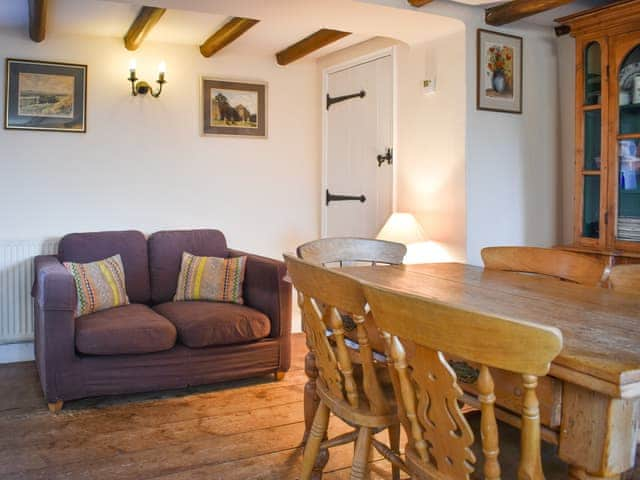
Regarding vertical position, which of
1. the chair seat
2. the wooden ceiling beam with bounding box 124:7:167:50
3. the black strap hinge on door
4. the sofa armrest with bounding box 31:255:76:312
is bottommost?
the chair seat

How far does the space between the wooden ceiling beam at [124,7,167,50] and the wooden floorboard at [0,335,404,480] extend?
7.22ft

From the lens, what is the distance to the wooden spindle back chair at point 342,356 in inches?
64.8

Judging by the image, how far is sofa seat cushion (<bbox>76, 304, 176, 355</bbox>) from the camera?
3.26 metres

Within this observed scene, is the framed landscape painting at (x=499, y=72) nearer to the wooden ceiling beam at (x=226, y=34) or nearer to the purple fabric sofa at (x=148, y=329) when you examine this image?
the wooden ceiling beam at (x=226, y=34)

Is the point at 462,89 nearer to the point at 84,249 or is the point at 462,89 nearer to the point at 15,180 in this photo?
the point at 84,249

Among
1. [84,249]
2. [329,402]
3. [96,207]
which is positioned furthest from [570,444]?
[96,207]

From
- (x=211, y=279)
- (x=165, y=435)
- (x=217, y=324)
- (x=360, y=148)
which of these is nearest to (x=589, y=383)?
(x=165, y=435)

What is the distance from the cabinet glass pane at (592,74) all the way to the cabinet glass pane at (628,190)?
0.32m

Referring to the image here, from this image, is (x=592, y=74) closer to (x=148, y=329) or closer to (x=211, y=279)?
(x=211, y=279)

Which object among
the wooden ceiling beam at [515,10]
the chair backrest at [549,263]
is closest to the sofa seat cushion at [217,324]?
the chair backrest at [549,263]

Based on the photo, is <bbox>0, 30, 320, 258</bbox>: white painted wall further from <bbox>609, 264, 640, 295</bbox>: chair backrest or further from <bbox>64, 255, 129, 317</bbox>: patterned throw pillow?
<bbox>609, 264, 640, 295</bbox>: chair backrest

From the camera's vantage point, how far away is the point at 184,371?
137 inches

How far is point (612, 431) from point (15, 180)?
403cm

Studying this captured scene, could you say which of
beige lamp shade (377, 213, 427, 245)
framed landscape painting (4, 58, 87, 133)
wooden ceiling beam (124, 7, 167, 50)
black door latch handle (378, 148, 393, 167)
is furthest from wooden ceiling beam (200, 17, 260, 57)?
beige lamp shade (377, 213, 427, 245)
